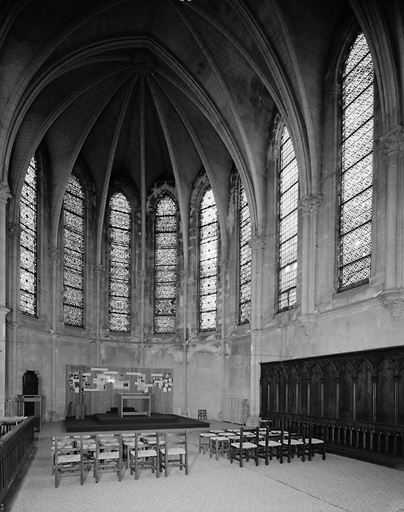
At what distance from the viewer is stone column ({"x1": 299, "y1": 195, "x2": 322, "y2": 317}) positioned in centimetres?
1781

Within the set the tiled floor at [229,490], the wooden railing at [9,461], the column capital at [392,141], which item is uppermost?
the column capital at [392,141]

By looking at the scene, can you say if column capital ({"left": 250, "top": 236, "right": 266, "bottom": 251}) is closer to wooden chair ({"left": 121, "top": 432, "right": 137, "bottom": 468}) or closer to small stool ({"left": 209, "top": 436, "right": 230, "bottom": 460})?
small stool ({"left": 209, "top": 436, "right": 230, "bottom": 460})

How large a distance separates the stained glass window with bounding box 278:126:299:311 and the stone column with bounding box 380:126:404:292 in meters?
6.35

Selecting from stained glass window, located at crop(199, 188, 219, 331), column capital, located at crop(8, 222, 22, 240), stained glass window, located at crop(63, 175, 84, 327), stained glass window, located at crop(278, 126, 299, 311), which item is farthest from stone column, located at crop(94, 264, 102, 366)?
stained glass window, located at crop(278, 126, 299, 311)

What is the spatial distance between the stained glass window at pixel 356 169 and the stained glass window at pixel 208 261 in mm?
11292

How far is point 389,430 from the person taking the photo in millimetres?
12492

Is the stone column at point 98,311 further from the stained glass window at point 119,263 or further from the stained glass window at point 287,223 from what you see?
the stained glass window at point 287,223

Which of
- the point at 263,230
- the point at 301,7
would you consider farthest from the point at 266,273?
the point at 301,7

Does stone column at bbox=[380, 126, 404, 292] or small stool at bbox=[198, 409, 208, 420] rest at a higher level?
stone column at bbox=[380, 126, 404, 292]

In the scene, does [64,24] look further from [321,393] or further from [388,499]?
[388,499]

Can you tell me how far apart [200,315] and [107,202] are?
25.9 ft

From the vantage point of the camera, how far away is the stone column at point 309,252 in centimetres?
1781

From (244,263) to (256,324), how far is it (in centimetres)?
393

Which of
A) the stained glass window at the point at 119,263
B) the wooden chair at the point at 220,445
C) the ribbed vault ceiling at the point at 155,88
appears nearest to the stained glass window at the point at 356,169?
the ribbed vault ceiling at the point at 155,88
